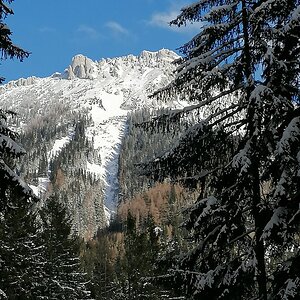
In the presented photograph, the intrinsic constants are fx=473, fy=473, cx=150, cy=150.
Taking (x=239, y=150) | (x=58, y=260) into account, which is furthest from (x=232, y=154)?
(x=58, y=260)

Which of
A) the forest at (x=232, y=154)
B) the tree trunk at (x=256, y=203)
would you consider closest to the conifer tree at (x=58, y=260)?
the forest at (x=232, y=154)

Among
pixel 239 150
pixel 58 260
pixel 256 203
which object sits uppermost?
pixel 239 150

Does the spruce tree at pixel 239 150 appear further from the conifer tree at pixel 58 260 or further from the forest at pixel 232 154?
the conifer tree at pixel 58 260

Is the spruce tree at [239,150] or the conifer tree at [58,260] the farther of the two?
the conifer tree at [58,260]

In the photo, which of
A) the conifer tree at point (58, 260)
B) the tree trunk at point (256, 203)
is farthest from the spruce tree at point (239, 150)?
the conifer tree at point (58, 260)

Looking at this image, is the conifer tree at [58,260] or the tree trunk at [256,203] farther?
the conifer tree at [58,260]

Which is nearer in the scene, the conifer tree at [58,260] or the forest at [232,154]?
the forest at [232,154]

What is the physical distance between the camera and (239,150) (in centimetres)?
737

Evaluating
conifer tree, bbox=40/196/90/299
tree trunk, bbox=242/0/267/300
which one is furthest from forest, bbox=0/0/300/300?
conifer tree, bbox=40/196/90/299

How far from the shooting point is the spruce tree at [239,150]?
667 centimetres

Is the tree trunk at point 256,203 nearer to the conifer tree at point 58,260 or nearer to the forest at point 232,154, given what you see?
the forest at point 232,154

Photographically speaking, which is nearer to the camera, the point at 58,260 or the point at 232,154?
the point at 232,154

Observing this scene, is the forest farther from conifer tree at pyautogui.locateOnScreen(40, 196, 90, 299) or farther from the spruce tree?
conifer tree at pyautogui.locateOnScreen(40, 196, 90, 299)

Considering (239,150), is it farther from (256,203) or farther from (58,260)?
(58,260)
